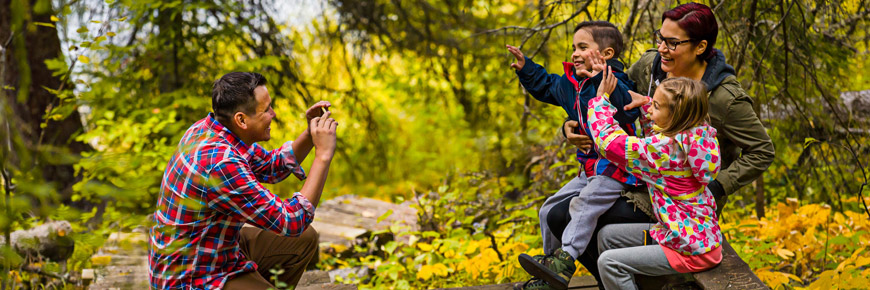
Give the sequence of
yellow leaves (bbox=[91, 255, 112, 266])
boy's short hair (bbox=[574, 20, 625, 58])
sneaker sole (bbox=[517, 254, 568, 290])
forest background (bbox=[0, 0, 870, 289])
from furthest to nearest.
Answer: yellow leaves (bbox=[91, 255, 112, 266]), forest background (bbox=[0, 0, 870, 289]), boy's short hair (bbox=[574, 20, 625, 58]), sneaker sole (bbox=[517, 254, 568, 290])

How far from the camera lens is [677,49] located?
2.62 m

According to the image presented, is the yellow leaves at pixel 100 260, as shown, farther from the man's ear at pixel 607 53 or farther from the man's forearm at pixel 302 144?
the man's ear at pixel 607 53

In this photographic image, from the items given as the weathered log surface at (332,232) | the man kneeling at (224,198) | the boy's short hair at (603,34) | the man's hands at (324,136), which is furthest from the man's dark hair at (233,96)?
the boy's short hair at (603,34)

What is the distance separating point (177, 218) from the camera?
233cm

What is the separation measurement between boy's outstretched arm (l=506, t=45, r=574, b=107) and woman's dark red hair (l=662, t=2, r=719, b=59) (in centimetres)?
47

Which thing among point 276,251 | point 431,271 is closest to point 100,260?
point 431,271

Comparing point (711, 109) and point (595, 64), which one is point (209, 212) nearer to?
point (595, 64)

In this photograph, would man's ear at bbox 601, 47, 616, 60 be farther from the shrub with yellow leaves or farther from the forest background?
the shrub with yellow leaves

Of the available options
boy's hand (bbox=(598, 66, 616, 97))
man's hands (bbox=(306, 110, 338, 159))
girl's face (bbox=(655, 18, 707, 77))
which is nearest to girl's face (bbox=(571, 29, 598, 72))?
boy's hand (bbox=(598, 66, 616, 97))

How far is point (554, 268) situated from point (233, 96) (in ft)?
4.16

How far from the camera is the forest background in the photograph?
139 inches

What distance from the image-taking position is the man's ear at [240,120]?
245 centimetres

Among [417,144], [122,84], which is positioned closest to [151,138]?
[122,84]

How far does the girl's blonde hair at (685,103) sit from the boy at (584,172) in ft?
0.82
